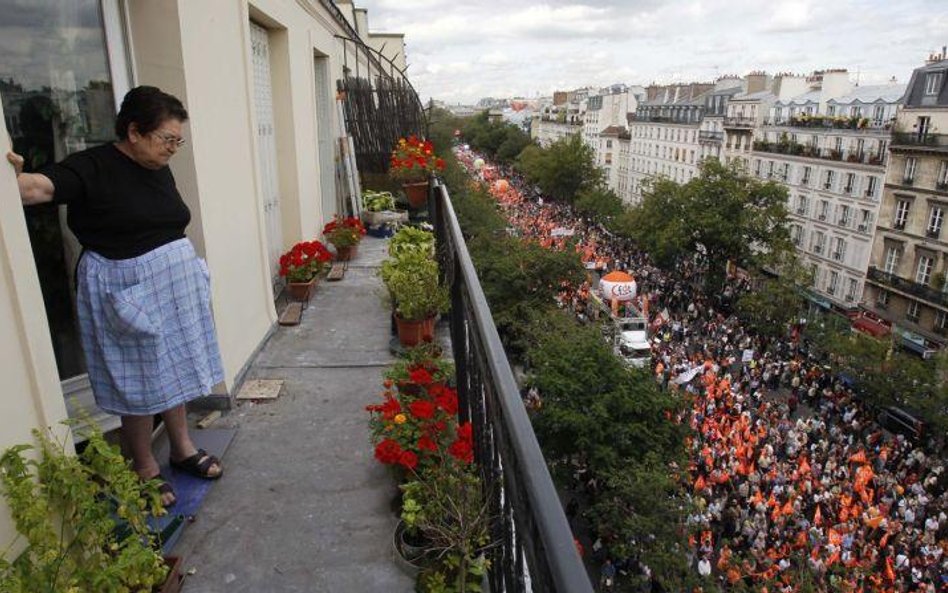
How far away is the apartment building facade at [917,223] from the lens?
100 feet

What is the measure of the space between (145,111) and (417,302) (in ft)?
8.35

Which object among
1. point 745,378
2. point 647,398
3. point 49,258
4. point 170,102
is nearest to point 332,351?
point 49,258

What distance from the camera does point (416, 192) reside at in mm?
10641

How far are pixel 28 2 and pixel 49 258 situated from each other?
112 centimetres

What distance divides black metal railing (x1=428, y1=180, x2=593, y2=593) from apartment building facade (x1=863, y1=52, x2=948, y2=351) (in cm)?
3383

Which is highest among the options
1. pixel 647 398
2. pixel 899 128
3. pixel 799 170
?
pixel 899 128

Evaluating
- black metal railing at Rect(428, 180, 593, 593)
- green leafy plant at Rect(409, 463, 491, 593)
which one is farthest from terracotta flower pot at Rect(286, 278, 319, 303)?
green leafy plant at Rect(409, 463, 491, 593)

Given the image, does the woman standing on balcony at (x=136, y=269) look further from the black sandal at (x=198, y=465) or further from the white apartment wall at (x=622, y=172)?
the white apartment wall at (x=622, y=172)

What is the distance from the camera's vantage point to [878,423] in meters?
23.0

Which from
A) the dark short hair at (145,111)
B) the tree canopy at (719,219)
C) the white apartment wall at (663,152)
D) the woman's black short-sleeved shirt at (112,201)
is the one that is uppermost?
the dark short hair at (145,111)

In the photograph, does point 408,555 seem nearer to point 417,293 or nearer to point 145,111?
point 145,111

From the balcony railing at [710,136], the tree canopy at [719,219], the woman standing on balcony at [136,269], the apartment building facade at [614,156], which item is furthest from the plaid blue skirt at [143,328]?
the apartment building facade at [614,156]

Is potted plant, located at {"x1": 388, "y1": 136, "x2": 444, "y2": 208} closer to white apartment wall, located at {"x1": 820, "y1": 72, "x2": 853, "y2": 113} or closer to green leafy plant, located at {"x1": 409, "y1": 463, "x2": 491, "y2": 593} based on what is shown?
green leafy plant, located at {"x1": 409, "y1": 463, "x2": 491, "y2": 593}

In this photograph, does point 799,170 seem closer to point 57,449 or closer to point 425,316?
point 425,316
